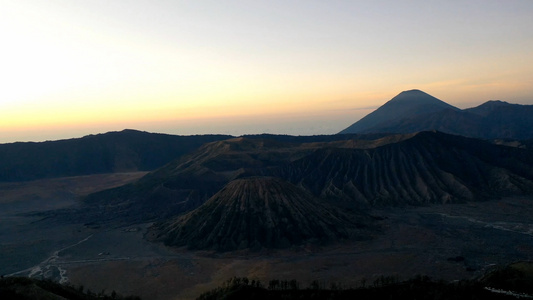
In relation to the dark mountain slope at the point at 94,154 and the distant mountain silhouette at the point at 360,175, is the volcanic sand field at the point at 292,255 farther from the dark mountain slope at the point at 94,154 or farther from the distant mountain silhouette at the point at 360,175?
the dark mountain slope at the point at 94,154

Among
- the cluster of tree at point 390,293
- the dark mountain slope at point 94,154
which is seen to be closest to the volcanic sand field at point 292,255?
the cluster of tree at point 390,293

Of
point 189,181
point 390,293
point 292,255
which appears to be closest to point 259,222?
point 292,255

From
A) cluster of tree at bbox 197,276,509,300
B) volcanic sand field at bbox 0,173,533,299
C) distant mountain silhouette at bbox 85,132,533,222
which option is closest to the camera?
cluster of tree at bbox 197,276,509,300

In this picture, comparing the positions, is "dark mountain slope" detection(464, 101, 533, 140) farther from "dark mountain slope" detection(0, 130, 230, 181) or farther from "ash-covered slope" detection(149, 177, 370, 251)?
"ash-covered slope" detection(149, 177, 370, 251)

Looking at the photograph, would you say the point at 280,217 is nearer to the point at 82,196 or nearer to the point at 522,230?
the point at 522,230

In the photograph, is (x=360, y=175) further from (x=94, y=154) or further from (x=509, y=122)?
(x=509, y=122)

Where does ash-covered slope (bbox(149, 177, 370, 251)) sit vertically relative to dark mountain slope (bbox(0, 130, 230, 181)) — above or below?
below

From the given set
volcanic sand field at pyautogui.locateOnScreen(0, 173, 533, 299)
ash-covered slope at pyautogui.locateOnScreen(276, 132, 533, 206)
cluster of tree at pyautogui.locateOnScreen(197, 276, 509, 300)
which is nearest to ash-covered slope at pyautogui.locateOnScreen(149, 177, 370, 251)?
volcanic sand field at pyautogui.locateOnScreen(0, 173, 533, 299)

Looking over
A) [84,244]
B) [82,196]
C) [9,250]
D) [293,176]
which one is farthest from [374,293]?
[82,196]
